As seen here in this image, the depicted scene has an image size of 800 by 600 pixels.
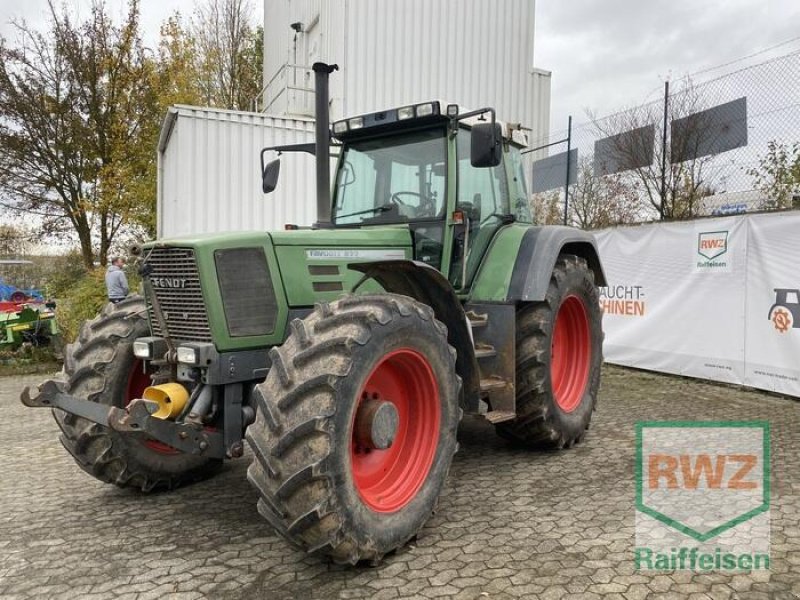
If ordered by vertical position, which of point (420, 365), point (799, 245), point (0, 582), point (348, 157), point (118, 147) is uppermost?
point (118, 147)

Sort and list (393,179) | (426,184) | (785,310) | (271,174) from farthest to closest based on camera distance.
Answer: (785,310) → (271,174) → (393,179) → (426,184)

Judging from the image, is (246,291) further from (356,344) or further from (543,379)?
(543,379)

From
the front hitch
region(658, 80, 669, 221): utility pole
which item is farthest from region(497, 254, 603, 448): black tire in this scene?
region(658, 80, 669, 221): utility pole

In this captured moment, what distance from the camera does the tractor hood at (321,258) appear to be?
144 inches

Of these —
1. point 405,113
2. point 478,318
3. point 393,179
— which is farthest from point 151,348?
point 405,113

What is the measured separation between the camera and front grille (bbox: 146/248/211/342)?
343 cm

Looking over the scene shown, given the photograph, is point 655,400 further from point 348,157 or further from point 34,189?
point 34,189

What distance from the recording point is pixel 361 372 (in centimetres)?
293

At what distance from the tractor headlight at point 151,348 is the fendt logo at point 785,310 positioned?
615cm

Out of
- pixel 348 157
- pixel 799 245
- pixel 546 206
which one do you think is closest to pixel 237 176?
pixel 348 157

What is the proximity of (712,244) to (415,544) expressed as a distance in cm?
601

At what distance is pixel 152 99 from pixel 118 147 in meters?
1.62

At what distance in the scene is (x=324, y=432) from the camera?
→ 274 cm

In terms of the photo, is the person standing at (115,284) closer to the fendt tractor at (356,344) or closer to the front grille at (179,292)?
the fendt tractor at (356,344)
